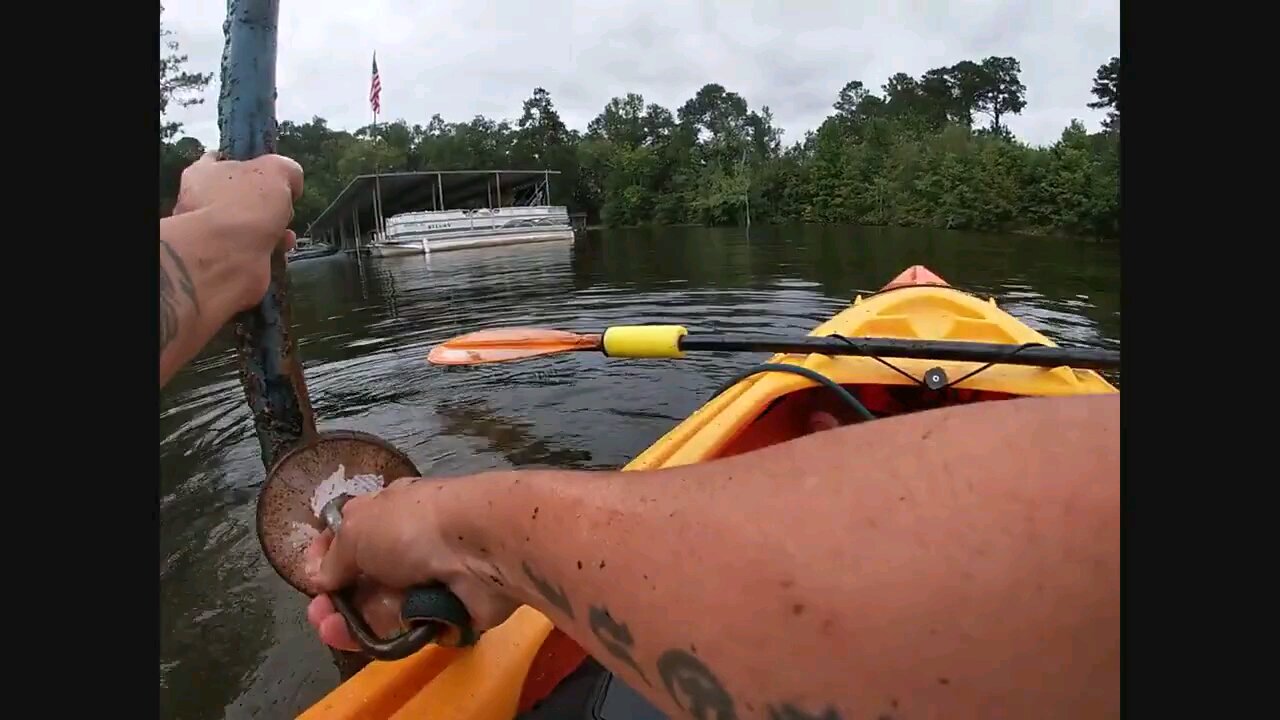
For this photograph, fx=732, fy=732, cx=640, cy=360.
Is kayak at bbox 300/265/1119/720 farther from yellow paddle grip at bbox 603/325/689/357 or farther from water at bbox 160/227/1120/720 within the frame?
water at bbox 160/227/1120/720

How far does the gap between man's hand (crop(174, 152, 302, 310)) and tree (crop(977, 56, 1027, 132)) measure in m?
63.2

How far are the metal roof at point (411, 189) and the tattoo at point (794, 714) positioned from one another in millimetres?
29745

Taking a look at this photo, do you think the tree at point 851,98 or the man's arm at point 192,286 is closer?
the man's arm at point 192,286

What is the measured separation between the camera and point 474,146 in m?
54.5

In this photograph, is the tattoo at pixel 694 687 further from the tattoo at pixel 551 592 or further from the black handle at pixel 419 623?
the black handle at pixel 419 623

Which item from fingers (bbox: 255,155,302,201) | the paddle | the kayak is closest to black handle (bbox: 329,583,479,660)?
the kayak

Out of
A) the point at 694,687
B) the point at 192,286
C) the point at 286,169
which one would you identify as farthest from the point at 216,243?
the point at 694,687

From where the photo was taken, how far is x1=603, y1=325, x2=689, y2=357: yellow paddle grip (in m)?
3.61

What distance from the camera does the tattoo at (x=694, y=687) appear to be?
25.0 inches

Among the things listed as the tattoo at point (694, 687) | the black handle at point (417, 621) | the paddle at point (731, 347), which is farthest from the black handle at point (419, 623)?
the paddle at point (731, 347)

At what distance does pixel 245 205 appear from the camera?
127cm

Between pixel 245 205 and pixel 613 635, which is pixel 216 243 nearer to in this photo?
pixel 245 205
